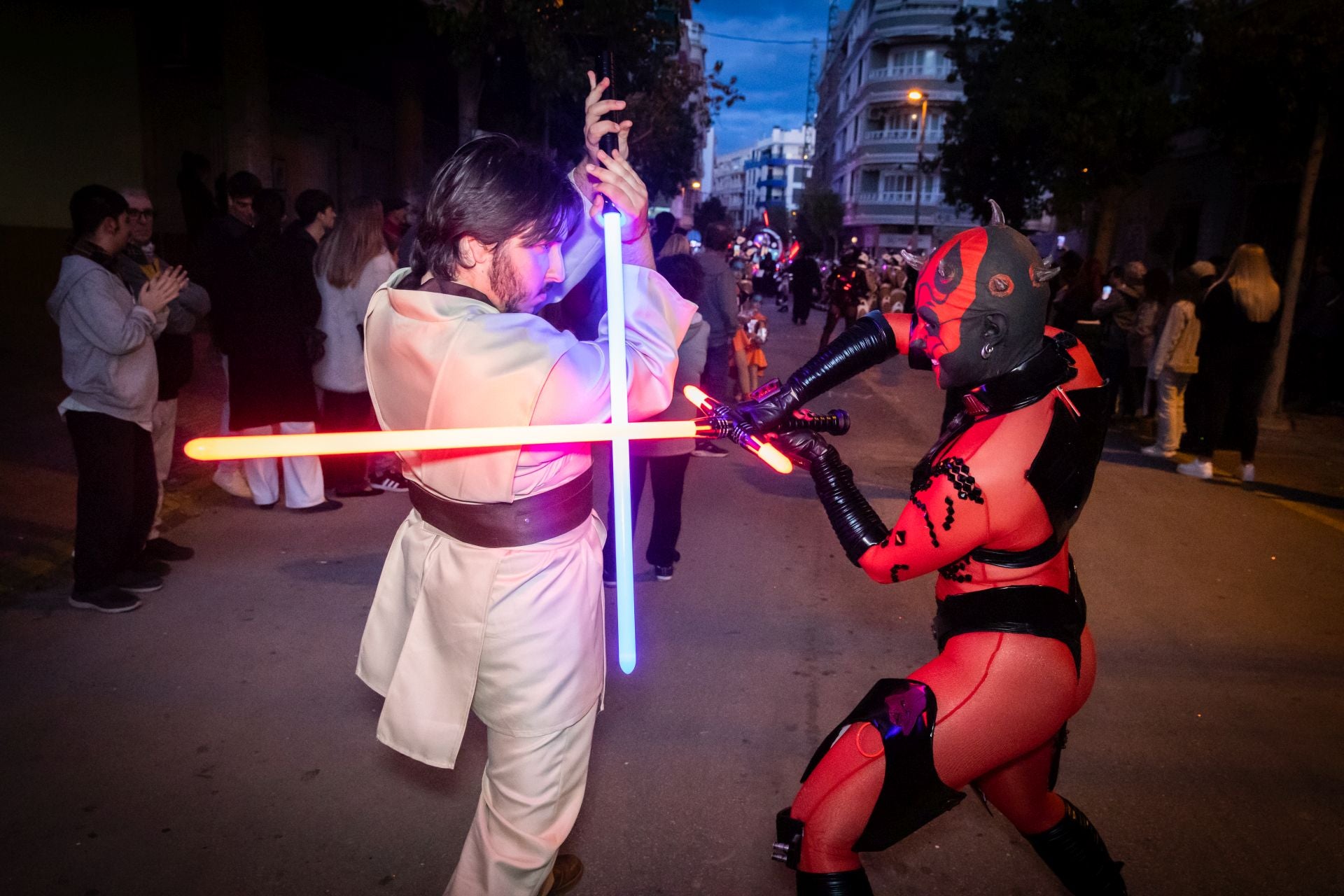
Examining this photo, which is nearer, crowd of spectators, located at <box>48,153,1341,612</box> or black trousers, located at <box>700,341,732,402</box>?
crowd of spectators, located at <box>48,153,1341,612</box>

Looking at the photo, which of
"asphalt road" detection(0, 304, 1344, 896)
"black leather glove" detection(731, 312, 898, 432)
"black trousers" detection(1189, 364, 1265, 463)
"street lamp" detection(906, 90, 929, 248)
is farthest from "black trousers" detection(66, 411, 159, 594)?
"street lamp" detection(906, 90, 929, 248)

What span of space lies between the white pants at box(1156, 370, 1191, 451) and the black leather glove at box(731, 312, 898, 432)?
7160mm

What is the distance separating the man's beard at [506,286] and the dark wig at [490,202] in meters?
0.05

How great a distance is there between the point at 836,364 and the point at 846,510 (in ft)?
1.23

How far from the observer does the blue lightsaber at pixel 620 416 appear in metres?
1.80

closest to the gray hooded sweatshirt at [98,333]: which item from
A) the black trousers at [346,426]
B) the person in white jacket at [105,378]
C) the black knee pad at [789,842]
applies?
the person in white jacket at [105,378]

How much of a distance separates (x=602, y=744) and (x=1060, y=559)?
1966 millimetres

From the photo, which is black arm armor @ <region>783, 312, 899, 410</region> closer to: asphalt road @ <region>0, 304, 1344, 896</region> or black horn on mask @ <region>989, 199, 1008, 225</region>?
black horn on mask @ <region>989, 199, 1008, 225</region>

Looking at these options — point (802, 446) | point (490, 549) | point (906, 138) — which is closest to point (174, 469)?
point (490, 549)

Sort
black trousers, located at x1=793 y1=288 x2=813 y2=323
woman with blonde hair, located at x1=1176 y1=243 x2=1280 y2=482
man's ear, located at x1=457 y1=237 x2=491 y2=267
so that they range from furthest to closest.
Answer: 1. black trousers, located at x1=793 y1=288 x2=813 y2=323
2. woman with blonde hair, located at x1=1176 y1=243 x2=1280 y2=482
3. man's ear, located at x1=457 y1=237 x2=491 y2=267

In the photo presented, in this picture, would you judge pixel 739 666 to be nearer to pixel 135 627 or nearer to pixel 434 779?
pixel 434 779

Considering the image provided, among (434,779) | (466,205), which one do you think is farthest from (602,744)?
(466,205)

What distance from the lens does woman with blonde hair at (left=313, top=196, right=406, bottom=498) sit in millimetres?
5977

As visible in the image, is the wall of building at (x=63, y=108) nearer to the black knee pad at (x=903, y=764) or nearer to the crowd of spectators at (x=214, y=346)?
the crowd of spectators at (x=214, y=346)
